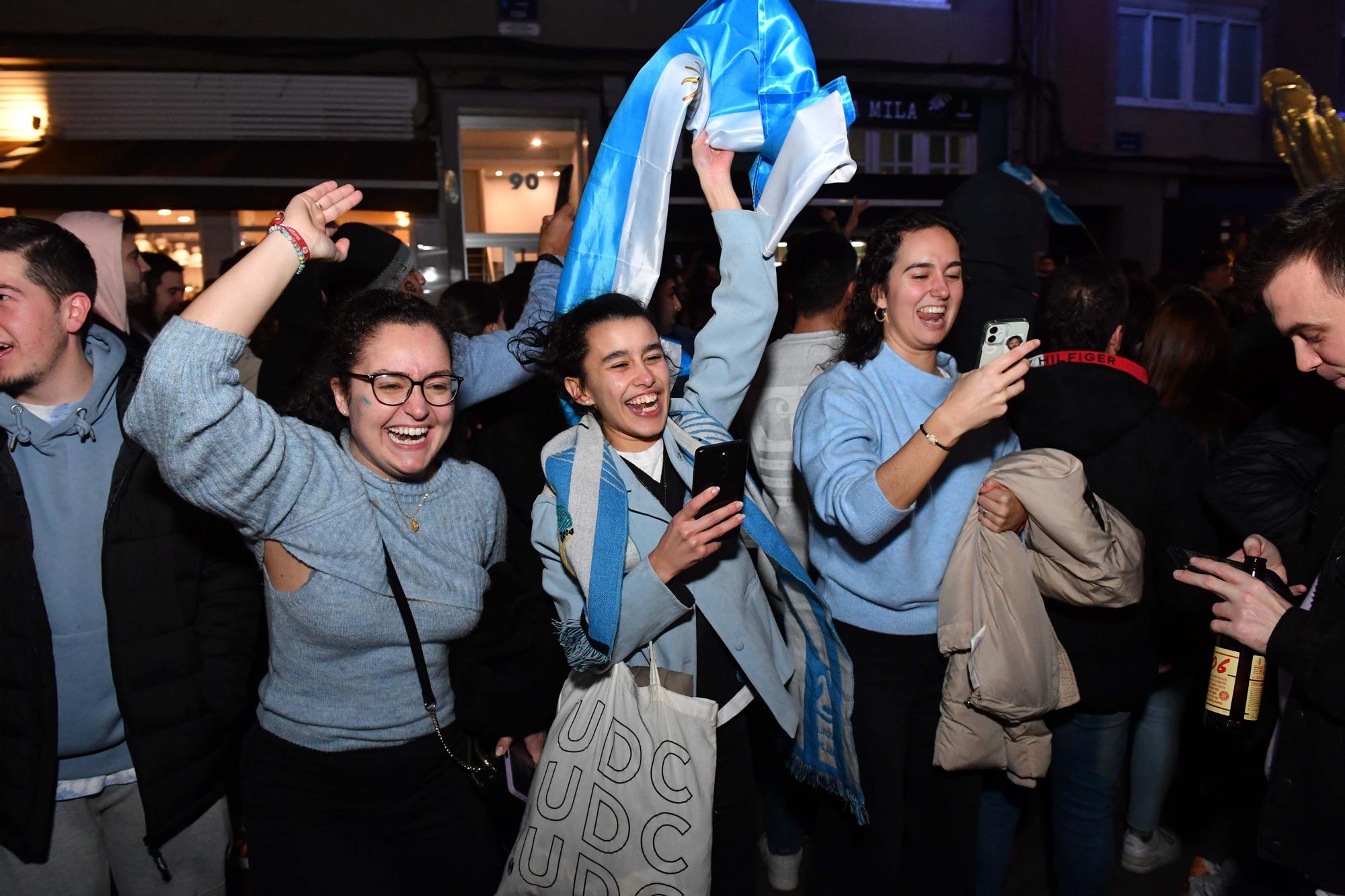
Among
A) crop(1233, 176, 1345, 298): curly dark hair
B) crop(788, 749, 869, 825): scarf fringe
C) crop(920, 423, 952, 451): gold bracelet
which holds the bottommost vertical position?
crop(788, 749, 869, 825): scarf fringe

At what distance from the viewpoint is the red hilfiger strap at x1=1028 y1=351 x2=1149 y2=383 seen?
2.66 meters

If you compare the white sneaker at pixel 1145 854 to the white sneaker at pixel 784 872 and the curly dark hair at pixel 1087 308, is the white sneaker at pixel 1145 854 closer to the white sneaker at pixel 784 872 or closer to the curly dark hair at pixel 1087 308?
the white sneaker at pixel 784 872

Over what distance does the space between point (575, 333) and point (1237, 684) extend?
5.92 ft

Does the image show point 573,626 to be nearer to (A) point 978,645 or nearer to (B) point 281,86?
(A) point 978,645

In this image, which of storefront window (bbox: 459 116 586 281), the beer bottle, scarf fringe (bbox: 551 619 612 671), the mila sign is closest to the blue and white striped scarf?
scarf fringe (bbox: 551 619 612 671)

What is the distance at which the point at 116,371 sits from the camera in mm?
2305

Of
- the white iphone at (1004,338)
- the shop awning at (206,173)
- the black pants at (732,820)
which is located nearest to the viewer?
the white iphone at (1004,338)

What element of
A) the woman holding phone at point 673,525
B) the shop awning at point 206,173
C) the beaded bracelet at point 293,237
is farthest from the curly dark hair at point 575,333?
the shop awning at point 206,173

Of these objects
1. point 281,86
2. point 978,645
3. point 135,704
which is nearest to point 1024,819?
point 978,645

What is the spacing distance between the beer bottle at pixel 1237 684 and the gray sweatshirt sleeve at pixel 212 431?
2.14 metres

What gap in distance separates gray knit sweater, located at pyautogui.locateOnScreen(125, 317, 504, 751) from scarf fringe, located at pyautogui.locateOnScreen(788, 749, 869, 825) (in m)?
0.96

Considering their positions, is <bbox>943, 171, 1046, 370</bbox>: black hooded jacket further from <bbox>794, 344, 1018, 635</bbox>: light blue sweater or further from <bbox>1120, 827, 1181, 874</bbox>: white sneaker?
<bbox>1120, 827, 1181, 874</bbox>: white sneaker

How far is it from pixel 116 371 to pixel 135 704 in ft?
2.78

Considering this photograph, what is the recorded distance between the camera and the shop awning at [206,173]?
8.60m
